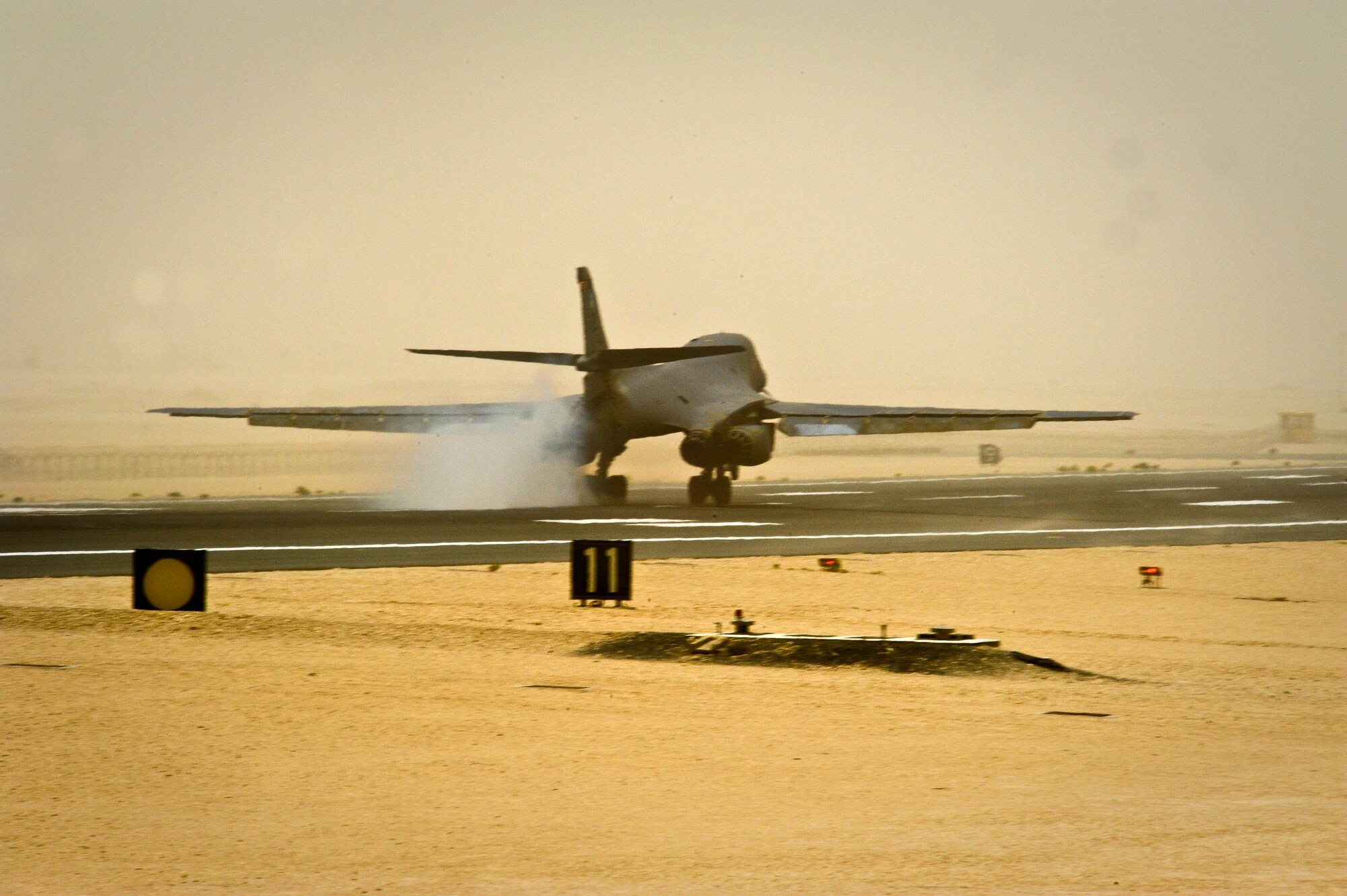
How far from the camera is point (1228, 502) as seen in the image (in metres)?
43.2

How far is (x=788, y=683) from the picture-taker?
519 inches

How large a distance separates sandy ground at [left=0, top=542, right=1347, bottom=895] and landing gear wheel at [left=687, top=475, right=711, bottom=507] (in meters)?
23.9

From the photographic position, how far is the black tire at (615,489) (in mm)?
42812

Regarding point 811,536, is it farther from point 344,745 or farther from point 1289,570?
point 344,745

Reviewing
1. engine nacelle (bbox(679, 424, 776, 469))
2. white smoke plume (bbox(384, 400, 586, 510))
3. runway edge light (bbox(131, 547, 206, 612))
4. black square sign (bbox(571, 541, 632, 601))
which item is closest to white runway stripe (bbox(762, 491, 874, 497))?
white smoke plume (bbox(384, 400, 586, 510))

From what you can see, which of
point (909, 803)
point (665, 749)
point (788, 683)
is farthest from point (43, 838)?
point (788, 683)

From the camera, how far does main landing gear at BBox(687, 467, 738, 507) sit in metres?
41.6

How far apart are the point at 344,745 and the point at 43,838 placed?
2.61 m

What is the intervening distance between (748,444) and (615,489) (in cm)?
554

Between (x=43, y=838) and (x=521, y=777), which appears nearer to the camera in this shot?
(x=43, y=838)

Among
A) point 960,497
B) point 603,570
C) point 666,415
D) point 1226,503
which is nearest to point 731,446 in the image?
point 666,415

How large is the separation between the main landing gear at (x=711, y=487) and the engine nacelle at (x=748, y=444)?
2127 mm

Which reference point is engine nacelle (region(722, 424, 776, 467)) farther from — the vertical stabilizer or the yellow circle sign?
the yellow circle sign

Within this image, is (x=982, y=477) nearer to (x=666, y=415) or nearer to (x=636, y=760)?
(x=666, y=415)
